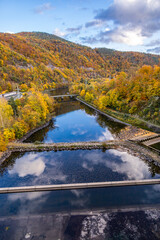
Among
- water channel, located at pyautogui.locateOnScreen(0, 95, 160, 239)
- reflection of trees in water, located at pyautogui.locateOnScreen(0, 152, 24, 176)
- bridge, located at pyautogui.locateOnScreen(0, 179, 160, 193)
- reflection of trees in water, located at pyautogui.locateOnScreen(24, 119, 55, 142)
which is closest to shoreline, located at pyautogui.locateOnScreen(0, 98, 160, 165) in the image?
reflection of trees in water, located at pyautogui.locateOnScreen(0, 152, 24, 176)

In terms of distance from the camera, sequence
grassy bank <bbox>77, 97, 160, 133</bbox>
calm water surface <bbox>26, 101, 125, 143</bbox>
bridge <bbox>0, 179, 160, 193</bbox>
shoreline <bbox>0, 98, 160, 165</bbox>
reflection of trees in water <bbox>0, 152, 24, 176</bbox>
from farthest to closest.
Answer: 1. grassy bank <bbox>77, 97, 160, 133</bbox>
2. calm water surface <bbox>26, 101, 125, 143</bbox>
3. shoreline <bbox>0, 98, 160, 165</bbox>
4. reflection of trees in water <bbox>0, 152, 24, 176</bbox>
5. bridge <bbox>0, 179, 160, 193</bbox>

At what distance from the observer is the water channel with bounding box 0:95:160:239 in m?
18.1

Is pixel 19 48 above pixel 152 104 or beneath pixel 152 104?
above

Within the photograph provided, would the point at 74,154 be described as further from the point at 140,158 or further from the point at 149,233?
the point at 149,233

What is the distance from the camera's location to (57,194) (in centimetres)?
1988

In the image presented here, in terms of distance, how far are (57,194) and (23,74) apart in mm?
104403

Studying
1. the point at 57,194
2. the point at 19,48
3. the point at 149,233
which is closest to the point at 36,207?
the point at 57,194

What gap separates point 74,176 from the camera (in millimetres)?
23484

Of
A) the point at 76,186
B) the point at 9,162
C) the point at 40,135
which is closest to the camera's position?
the point at 76,186

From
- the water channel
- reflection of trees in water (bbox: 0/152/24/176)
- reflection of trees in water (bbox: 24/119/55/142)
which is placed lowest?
the water channel

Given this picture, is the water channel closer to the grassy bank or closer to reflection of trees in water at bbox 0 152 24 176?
reflection of trees in water at bbox 0 152 24 176

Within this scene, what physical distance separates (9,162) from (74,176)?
1411 centimetres

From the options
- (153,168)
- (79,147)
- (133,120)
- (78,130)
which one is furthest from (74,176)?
(133,120)

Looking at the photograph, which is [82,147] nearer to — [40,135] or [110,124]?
[40,135]
